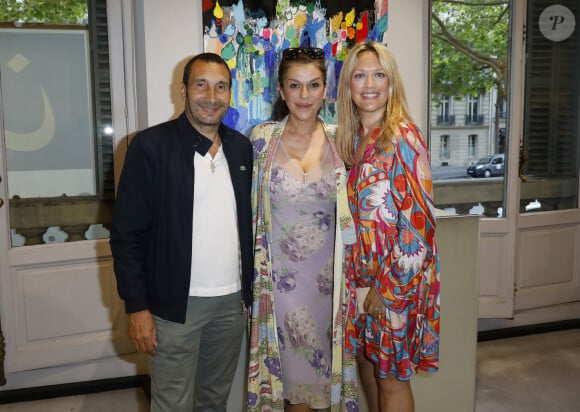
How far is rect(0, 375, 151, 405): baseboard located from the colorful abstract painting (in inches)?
62.6

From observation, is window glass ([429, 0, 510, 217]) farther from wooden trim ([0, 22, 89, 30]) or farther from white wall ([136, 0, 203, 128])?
wooden trim ([0, 22, 89, 30])

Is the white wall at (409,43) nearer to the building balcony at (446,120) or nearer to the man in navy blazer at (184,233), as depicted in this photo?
the building balcony at (446,120)

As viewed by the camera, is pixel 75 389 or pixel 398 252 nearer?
pixel 398 252

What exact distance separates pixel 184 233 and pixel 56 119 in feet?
5.69

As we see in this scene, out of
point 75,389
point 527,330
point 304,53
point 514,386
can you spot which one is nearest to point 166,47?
point 304,53

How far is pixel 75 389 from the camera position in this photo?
310cm

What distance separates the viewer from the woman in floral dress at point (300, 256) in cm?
190

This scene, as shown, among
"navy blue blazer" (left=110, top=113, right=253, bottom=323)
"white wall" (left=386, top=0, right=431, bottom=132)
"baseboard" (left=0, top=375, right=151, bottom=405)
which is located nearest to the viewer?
"navy blue blazer" (left=110, top=113, right=253, bottom=323)

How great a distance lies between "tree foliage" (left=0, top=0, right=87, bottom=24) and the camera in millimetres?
2895

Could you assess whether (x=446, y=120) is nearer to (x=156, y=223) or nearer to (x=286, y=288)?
(x=286, y=288)

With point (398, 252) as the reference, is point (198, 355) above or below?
below

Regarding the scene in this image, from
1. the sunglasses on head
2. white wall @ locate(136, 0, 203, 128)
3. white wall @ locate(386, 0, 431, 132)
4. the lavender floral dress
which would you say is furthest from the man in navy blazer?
white wall @ locate(386, 0, 431, 132)

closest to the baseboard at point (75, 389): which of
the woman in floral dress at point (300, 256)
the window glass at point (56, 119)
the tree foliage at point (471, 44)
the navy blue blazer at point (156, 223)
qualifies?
the window glass at point (56, 119)

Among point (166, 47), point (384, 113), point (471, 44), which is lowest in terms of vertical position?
point (384, 113)
